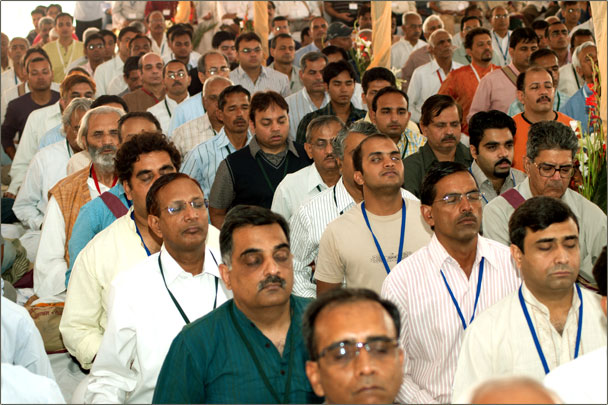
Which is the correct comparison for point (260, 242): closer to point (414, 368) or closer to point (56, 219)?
point (414, 368)

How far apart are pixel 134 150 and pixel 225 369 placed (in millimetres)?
1814

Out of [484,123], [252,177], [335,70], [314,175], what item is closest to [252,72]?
[335,70]

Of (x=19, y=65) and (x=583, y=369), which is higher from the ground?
(x=19, y=65)

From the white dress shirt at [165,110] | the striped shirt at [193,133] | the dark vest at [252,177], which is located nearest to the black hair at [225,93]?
the striped shirt at [193,133]

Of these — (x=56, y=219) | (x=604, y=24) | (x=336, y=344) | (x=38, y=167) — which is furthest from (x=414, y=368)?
(x=38, y=167)

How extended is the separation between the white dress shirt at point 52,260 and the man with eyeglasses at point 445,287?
A: 2058 mm

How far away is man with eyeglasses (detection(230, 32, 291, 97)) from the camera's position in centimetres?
952

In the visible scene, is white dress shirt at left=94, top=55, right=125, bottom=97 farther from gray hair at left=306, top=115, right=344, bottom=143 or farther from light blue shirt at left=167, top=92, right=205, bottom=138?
gray hair at left=306, top=115, right=344, bottom=143

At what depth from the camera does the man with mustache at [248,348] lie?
3238mm

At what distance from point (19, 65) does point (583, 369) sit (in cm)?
1038

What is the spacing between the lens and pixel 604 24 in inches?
148

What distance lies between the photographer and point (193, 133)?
7488 millimetres

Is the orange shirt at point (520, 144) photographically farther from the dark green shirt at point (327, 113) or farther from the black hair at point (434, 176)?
the black hair at point (434, 176)

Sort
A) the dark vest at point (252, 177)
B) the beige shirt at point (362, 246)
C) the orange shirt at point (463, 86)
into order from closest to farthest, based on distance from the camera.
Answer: the beige shirt at point (362, 246)
the dark vest at point (252, 177)
the orange shirt at point (463, 86)
